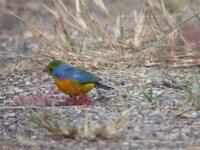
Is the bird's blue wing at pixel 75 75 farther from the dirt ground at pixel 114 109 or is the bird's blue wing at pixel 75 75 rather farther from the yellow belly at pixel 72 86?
the dirt ground at pixel 114 109

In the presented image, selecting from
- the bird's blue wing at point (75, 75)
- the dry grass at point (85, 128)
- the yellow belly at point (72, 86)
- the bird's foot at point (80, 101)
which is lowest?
the dry grass at point (85, 128)

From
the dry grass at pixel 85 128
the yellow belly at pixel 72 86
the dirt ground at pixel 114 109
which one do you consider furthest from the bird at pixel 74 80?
the dry grass at pixel 85 128

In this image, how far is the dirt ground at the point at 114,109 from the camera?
155 inches

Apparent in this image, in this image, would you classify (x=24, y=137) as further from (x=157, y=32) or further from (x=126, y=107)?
(x=157, y=32)

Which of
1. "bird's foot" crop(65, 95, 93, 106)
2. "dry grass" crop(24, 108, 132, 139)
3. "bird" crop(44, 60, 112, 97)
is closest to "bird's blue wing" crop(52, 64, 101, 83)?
"bird" crop(44, 60, 112, 97)

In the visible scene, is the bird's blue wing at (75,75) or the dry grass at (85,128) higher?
the bird's blue wing at (75,75)

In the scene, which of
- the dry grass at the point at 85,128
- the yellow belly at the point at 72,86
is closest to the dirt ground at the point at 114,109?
the dry grass at the point at 85,128

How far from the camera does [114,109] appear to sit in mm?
4602

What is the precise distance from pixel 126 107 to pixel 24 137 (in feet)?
2.45

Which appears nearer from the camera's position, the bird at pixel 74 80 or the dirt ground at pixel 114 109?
the dirt ground at pixel 114 109

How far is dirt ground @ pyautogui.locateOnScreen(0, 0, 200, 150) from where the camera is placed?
12.9 ft

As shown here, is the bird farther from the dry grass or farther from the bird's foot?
the dry grass

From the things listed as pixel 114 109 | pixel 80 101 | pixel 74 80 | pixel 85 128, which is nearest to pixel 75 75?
pixel 74 80

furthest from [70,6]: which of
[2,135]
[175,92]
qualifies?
[2,135]
